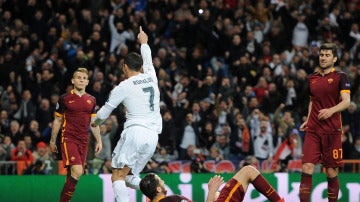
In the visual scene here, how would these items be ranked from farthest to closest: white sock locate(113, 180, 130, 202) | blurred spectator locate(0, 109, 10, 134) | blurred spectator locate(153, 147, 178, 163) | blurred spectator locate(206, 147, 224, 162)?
blurred spectator locate(0, 109, 10, 134) < blurred spectator locate(206, 147, 224, 162) < blurred spectator locate(153, 147, 178, 163) < white sock locate(113, 180, 130, 202)

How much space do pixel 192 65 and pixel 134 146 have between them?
1099 centimetres

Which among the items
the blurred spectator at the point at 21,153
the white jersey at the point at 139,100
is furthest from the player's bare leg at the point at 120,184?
the blurred spectator at the point at 21,153

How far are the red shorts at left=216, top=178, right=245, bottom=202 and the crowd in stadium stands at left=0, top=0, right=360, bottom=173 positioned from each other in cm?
755

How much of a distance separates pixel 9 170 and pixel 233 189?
830 centimetres

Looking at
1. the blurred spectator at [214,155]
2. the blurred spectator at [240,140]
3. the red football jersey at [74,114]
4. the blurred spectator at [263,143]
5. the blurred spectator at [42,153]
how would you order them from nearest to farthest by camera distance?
the red football jersey at [74,114], the blurred spectator at [42,153], the blurred spectator at [214,155], the blurred spectator at [263,143], the blurred spectator at [240,140]

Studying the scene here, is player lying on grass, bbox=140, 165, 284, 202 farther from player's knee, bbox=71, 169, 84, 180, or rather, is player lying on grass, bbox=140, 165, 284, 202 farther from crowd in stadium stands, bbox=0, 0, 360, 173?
crowd in stadium stands, bbox=0, 0, 360, 173

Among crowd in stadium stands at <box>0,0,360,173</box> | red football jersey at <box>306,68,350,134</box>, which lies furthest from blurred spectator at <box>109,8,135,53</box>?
red football jersey at <box>306,68,350,134</box>

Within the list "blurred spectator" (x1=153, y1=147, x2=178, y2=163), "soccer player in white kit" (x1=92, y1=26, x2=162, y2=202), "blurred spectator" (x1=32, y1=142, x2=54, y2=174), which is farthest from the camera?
"blurred spectator" (x1=153, y1=147, x2=178, y2=163)

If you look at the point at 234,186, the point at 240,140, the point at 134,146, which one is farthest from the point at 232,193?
the point at 240,140

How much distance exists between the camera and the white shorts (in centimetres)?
1341

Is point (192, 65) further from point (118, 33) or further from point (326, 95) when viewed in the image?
point (326, 95)

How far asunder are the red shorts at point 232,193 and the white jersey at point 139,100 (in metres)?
1.62

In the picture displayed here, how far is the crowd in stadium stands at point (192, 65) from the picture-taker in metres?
21.8

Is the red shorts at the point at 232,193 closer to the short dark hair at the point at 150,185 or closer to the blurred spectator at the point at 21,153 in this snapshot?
the short dark hair at the point at 150,185
